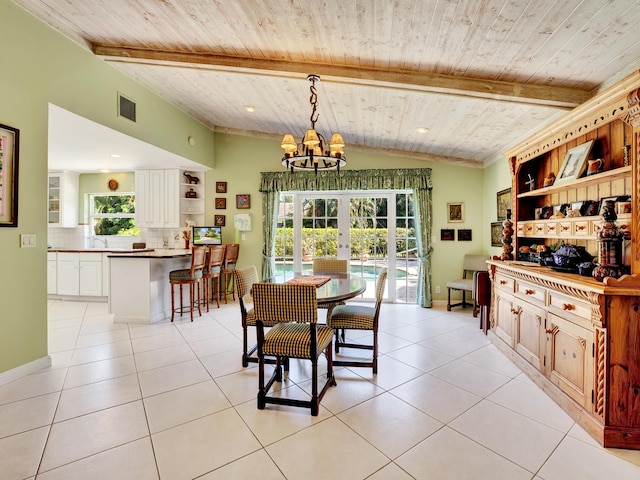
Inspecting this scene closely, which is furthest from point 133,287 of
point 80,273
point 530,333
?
point 530,333

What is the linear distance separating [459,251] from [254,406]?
417cm

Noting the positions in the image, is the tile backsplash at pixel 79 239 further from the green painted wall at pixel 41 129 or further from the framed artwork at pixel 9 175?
the framed artwork at pixel 9 175

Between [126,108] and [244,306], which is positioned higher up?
[126,108]

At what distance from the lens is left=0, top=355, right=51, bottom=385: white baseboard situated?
98.0 inches

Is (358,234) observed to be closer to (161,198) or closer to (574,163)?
(574,163)

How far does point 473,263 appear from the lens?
5012 mm

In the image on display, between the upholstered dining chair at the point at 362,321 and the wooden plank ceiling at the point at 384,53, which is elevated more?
the wooden plank ceiling at the point at 384,53

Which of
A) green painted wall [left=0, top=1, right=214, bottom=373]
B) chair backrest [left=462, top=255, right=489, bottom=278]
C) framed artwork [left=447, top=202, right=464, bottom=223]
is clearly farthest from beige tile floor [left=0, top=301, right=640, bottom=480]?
framed artwork [left=447, top=202, right=464, bottom=223]

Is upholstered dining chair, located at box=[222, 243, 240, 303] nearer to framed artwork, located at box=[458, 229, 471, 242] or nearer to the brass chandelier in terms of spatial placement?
the brass chandelier

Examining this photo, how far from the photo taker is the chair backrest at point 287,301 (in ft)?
6.66

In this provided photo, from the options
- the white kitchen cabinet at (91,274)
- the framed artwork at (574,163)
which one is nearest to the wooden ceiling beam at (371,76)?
the framed artwork at (574,163)

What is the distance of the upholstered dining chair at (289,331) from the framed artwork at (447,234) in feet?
11.7

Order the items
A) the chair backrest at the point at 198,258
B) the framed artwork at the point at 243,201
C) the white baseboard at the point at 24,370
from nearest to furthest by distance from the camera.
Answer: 1. the white baseboard at the point at 24,370
2. the chair backrest at the point at 198,258
3. the framed artwork at the point at 243,201

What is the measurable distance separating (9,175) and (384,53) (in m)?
3.18
